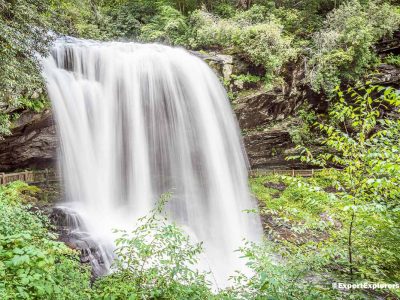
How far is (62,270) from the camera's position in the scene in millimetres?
4309

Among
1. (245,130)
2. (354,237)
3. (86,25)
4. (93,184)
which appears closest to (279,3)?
(245,130)

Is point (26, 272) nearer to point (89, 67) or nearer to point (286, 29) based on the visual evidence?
point (89, 67)

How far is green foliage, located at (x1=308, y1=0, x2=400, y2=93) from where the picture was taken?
15.8 meters

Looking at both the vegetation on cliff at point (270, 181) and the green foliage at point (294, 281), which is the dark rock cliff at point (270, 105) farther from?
the green foliage at point (294, 281)

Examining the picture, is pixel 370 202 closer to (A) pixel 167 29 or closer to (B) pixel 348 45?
(B) pixel 348 45

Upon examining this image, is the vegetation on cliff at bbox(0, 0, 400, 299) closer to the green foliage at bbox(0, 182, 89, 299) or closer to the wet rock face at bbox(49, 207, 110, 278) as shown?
the green foliage at bbox(0, 182, 89, 299)

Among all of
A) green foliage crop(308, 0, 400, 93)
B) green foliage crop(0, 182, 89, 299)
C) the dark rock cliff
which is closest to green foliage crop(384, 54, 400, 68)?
the dark rock cliff

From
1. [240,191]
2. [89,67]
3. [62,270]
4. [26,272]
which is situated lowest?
[240,191]

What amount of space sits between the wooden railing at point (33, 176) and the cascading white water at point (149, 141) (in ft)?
3.82

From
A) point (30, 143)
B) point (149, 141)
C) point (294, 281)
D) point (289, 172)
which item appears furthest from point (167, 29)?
point (294, 281)

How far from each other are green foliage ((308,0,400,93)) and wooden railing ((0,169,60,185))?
14.7m

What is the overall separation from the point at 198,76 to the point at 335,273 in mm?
12336

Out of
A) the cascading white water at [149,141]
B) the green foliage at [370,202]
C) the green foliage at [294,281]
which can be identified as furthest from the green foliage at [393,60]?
the green foliage at [294,281]

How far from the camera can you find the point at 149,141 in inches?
506
